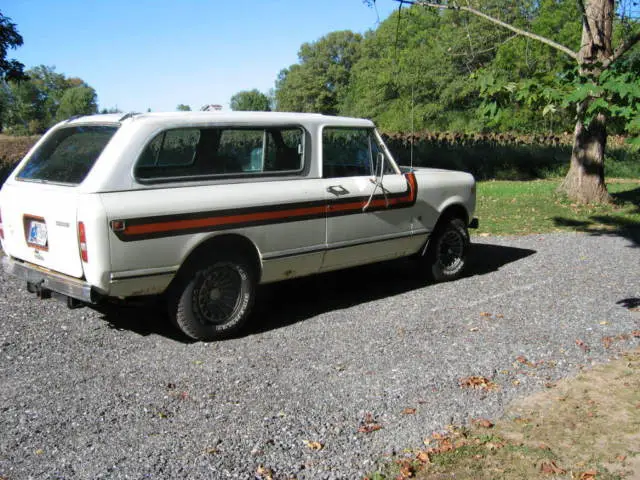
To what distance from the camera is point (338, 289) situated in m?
7.57

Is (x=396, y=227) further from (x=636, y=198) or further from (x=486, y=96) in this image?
(x=636, y=198)

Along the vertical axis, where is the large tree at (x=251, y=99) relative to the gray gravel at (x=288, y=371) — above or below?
above

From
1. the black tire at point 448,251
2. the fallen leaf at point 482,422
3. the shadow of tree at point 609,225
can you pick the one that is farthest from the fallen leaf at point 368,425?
the shadow of tree at point 609,225

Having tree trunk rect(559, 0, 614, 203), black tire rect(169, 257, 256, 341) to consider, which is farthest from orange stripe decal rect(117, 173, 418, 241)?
tree trunk rect(559, 0, 614, 203)

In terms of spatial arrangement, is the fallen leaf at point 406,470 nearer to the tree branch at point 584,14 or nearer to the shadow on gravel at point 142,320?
the shadow on gravel at point 142,320

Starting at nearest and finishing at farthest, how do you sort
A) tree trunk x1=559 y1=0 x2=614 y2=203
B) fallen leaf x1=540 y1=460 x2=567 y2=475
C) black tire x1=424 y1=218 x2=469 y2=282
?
fallen leaf x1=540 y1=460 x2=567 y2=475 < black tire x1=424 y1=218 x2=469 y2=282 < tree trunk x1=559 y1=0 x2=614 y2=203

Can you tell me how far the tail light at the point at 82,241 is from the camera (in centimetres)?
489

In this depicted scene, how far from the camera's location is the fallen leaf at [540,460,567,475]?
357 cm

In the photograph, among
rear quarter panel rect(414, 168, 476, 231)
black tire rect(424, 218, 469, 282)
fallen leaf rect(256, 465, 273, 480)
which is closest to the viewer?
fallen leaf rect(256, 465, 273, 480)

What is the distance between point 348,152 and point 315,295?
1626 mm

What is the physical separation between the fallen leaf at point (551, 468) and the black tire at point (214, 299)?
292 cm

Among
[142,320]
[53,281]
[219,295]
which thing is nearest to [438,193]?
[219,295]

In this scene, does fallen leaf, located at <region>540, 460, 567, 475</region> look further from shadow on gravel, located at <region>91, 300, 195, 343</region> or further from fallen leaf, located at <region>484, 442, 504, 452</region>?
shadow on gravel, located at <region>91, 300, 195, 343</region>

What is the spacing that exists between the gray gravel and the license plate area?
0.81 meters
